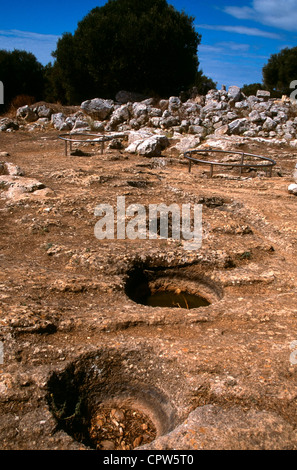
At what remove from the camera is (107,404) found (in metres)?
3.87

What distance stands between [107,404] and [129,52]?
21.2 m

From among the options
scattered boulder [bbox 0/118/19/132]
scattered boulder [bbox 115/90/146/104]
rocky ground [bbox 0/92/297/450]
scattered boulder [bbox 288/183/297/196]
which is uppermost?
scattered boulder [bbox 115/90/146/104]

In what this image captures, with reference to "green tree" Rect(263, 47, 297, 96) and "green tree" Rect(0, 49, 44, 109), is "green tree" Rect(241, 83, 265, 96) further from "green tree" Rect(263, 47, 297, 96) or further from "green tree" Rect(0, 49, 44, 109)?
"green tree" Rect(0, 49, 44, 109)

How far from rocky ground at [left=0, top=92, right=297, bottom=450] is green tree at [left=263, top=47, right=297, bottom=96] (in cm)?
3216

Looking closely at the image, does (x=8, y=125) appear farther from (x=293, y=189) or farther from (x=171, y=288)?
(x=171, y=288)

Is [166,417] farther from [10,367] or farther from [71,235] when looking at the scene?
[71,235]

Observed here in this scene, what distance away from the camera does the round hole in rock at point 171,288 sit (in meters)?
5.77

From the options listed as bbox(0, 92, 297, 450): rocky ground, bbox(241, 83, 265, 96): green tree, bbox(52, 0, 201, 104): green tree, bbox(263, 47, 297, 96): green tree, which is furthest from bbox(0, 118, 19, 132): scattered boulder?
bbox(263, 47, 297, 96): green tree

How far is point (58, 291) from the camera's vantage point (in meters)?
4.99

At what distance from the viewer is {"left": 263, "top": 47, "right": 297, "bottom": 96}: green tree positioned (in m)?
36.1

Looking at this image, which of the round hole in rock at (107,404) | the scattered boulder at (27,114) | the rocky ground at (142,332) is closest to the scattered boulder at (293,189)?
the rocky ground at (142,332)

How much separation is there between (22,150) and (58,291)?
35.4 ft

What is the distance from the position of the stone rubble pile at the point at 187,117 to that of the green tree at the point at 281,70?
57.3ft
